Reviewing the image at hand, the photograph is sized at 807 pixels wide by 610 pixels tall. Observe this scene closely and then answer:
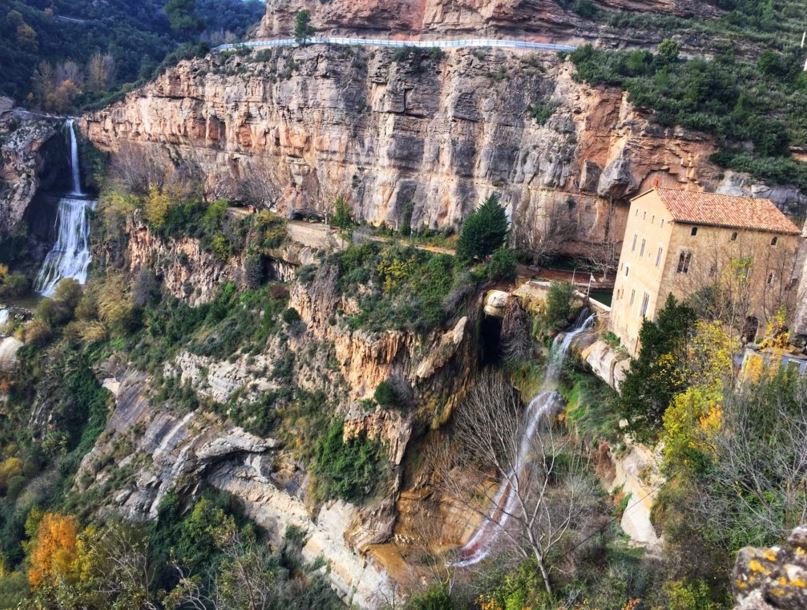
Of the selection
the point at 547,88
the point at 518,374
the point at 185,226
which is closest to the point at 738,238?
the point at 518,374

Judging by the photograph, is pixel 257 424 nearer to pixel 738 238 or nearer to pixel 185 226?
pixel 185 226

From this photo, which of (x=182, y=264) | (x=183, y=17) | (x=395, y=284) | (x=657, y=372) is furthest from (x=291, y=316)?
(x=183, y=17)

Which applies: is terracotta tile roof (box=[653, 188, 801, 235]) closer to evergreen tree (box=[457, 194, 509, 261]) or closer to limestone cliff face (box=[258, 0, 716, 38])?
evergreen tree (box=[457, 194, 509, 261])

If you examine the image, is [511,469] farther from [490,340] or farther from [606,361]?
[490,340]

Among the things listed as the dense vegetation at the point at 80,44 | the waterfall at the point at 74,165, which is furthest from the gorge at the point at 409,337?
the dense vegetation at the point at 80,44

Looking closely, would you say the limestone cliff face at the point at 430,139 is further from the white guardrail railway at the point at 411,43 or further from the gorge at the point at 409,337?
the white guardrail railway at the point at 411,43
